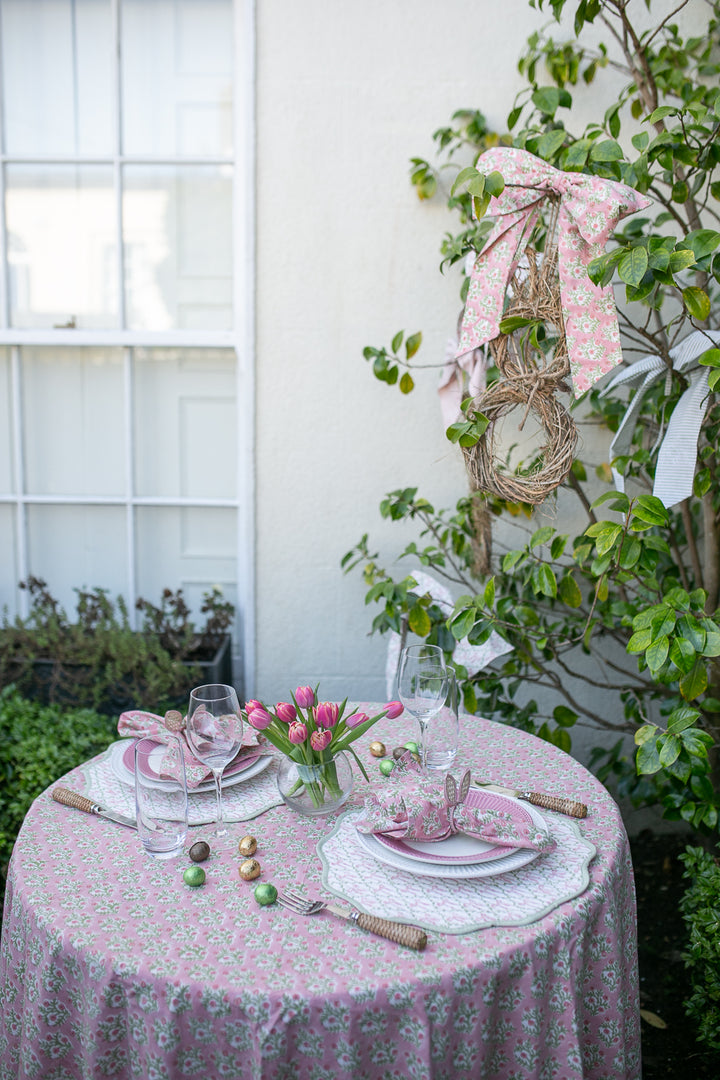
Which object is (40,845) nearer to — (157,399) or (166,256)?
(157,399)

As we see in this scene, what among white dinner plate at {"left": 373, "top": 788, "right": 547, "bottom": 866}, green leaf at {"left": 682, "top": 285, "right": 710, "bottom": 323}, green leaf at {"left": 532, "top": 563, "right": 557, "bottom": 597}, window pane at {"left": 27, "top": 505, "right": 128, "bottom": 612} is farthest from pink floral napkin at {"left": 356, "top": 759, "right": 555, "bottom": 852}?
window pane at {"left": 27, "top": 505, "right": 128, "bottom": 612}

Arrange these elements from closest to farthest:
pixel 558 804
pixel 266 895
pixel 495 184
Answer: pixel 266 895
pixel 558 804
pixel 495 184

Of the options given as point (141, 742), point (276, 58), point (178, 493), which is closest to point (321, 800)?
point (141, 742)

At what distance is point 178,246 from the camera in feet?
8.05

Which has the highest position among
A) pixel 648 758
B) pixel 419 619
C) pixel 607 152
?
pixel 607 152

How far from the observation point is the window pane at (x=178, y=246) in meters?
2.42

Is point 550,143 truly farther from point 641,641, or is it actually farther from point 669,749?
point 669,749

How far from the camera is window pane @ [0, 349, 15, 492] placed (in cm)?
253

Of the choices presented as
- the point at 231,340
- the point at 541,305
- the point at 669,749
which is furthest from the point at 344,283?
the point at 669,749

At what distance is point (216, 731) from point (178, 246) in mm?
1664

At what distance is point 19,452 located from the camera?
8.30ft

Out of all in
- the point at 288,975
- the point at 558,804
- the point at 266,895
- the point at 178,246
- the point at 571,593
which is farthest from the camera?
the point at 178,246

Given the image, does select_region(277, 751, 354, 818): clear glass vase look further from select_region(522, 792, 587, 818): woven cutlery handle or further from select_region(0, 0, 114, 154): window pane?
select_region(0, 0, 114, 154): window pane

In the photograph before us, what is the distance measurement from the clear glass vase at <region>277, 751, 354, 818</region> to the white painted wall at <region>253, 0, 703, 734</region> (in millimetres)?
1202
